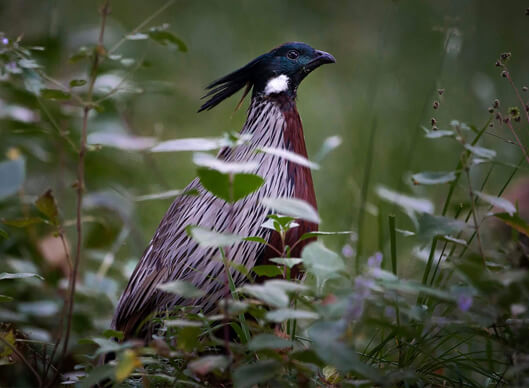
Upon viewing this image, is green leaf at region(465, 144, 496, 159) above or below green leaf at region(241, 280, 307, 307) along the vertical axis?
above

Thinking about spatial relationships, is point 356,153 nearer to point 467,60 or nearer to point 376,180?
point 376,180

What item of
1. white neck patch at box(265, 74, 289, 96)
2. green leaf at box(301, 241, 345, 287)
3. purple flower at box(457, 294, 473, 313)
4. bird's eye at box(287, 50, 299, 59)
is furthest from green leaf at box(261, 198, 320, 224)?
bird's eye at box(287, 50, 299, 59)

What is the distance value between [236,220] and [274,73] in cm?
58

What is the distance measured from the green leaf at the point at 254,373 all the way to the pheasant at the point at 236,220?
467 mm

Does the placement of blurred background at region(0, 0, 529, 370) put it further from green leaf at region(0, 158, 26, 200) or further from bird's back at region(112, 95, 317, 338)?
green leaf at region(0, 158, 26, 200)

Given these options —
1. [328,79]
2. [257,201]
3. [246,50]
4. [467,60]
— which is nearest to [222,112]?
[246,50]

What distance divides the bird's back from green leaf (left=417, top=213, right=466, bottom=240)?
0.54 meters

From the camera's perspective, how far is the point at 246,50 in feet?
16.1

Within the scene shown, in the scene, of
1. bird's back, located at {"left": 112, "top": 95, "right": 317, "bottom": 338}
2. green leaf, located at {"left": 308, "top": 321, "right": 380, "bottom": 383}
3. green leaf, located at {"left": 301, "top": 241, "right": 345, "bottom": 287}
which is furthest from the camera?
bird's back, located at {"left": 112, "top": 95, "right": 317, "bottom": 338}

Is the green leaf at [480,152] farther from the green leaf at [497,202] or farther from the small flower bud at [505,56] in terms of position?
the small flower bud at [505,56]

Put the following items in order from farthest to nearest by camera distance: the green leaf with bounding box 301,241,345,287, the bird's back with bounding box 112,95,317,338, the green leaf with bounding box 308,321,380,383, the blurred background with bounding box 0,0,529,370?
the blurred background with bounding box 0,0,529,370
the bird's back with bounding box 112,95,317,338
the green leaf with bounding box 301,241,345,287
the green leaf with bounding box 308,321,380,383

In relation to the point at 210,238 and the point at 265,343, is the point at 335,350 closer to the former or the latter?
the point at 265,343

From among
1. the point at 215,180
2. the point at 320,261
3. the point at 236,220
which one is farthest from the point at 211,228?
the point at 320,261

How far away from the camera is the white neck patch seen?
193cm
